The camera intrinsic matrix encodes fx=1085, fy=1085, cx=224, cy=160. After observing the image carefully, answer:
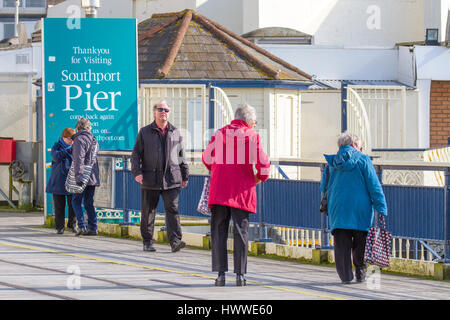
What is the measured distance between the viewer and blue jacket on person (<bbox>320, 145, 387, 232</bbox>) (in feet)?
35.8

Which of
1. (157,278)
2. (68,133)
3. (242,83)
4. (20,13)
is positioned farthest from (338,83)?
(20,13)

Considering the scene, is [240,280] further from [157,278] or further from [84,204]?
[84,204]

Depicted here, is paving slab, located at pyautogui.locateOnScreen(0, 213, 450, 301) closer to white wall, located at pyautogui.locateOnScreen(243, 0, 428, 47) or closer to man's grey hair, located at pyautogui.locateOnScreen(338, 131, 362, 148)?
man's grey hair, located at pyautogui.locateOnScreen(338, 131, 362, 148)

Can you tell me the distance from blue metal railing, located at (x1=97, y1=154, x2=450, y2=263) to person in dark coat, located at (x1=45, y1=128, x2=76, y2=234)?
808mm

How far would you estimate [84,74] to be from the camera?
55.3ft

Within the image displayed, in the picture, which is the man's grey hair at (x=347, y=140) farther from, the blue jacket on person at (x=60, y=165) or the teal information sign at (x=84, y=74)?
the teal information sign at (x=84, y=74)

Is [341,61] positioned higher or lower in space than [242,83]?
higher

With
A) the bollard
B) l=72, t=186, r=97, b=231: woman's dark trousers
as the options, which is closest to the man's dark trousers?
l=72, t=186, r=97, b=231: woman's dark trousers

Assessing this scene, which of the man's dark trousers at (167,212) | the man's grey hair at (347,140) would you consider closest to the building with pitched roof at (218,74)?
the man's dark trousers at (167,212)

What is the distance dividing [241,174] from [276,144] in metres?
14.6

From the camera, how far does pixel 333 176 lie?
437 inches

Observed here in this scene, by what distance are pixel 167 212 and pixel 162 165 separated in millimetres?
609

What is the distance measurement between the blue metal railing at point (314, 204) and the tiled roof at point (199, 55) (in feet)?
26.1
